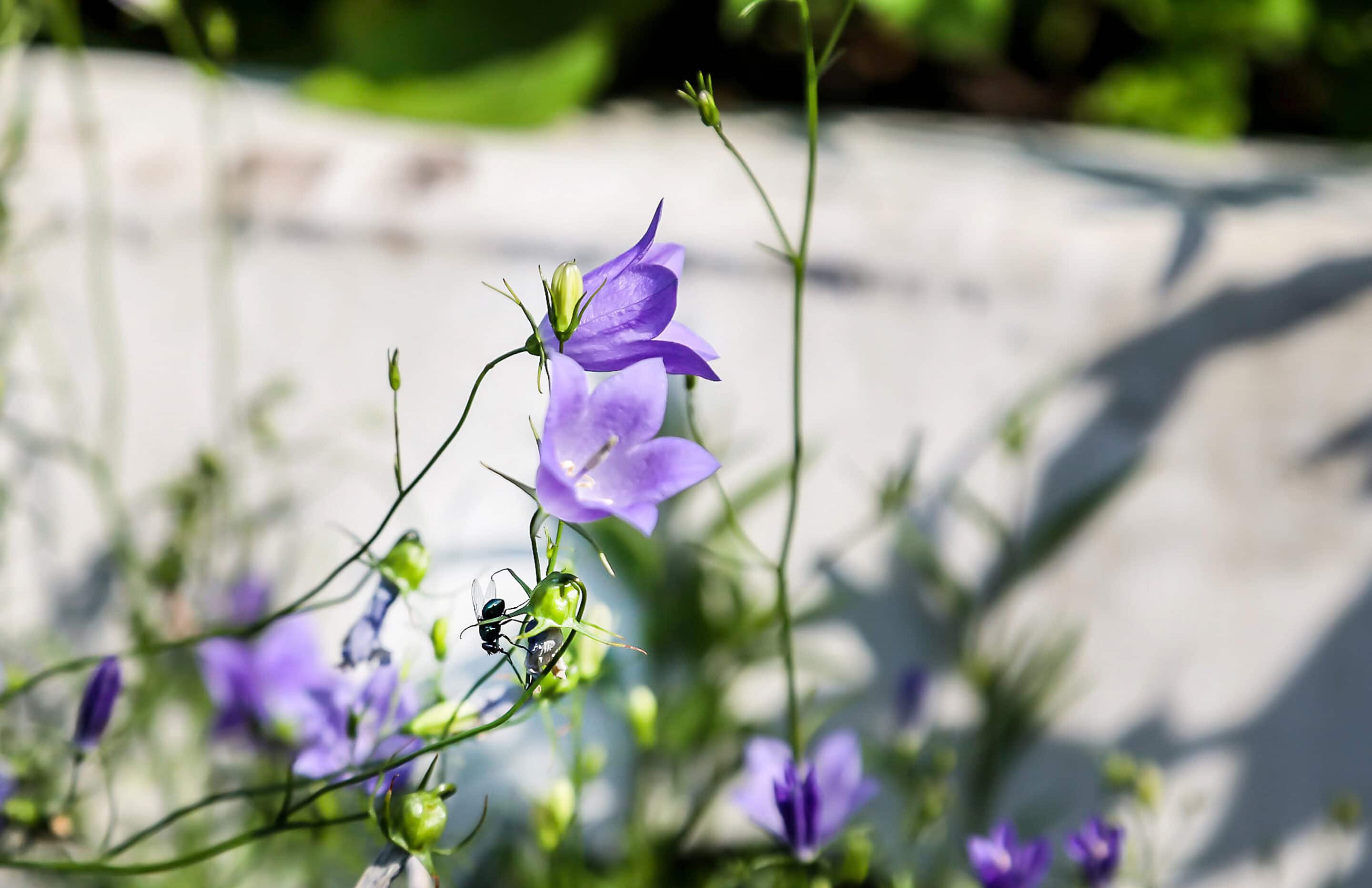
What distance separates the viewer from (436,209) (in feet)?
3.20

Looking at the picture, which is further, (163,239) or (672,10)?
(672,10)

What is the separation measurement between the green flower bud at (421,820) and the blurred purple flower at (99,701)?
9.3 inches

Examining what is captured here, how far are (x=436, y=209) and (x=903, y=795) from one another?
2.22 feet

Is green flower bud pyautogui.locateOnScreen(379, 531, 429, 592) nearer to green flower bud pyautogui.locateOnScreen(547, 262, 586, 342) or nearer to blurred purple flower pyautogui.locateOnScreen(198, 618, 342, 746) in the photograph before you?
green flower bud pyautogui.locateOnScreen(547, 262, 586, 342)

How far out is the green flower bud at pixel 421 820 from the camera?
0.42m

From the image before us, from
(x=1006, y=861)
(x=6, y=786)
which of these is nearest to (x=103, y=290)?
(x=6, y=786)

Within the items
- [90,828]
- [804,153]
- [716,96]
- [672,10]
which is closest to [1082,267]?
[804,153]

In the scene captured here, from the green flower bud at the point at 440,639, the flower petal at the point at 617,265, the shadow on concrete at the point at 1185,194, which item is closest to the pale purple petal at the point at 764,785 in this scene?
the green flower bud at the point at 440,639

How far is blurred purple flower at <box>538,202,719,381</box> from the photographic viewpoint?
0.42 meters

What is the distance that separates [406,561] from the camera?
1.60 feet

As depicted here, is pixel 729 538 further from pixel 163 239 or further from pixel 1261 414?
pixel 163 239

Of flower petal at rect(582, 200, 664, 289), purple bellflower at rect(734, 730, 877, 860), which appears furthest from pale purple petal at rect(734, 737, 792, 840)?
flower petal at rect(582, 200, 664, 289)

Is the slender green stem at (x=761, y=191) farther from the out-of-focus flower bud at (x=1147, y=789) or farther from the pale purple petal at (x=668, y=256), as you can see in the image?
the out-of-focus flower bud at (x=1147, y=789)

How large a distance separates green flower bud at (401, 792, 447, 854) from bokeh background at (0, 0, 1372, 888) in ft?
1.55
